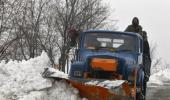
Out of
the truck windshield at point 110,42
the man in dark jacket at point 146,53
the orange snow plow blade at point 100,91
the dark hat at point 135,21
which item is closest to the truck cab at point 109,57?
the truck windshield at point 110,42

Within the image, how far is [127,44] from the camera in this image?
15180 mm

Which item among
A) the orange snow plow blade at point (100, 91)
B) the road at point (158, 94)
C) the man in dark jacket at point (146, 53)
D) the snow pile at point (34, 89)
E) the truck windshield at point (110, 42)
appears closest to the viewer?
the orange snow plow blade at point (100, 91)

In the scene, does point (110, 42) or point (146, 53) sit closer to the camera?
point (110, 42)

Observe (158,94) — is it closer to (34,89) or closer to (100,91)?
(100,91)

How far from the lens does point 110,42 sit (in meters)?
15.0

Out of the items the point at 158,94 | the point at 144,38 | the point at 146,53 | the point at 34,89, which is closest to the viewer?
the point at 34,89

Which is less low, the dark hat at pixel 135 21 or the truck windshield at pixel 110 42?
the dark hat at pixel 135 21

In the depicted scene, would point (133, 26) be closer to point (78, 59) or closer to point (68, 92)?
point (78, 59)

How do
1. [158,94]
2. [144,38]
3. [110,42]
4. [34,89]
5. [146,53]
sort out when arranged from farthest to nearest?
[158,94] < [146,53] < [144,38] < [110,42] < [34,89]

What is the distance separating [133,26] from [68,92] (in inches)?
208

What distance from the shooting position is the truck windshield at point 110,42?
587 inches

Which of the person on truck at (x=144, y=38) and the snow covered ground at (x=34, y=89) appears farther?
the person on truck at (x=144, y=38)

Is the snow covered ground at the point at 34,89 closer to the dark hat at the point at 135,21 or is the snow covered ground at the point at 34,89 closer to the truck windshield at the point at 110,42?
the truck windshield at the point at 110,42

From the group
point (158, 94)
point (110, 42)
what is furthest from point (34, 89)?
point (158, 94)
